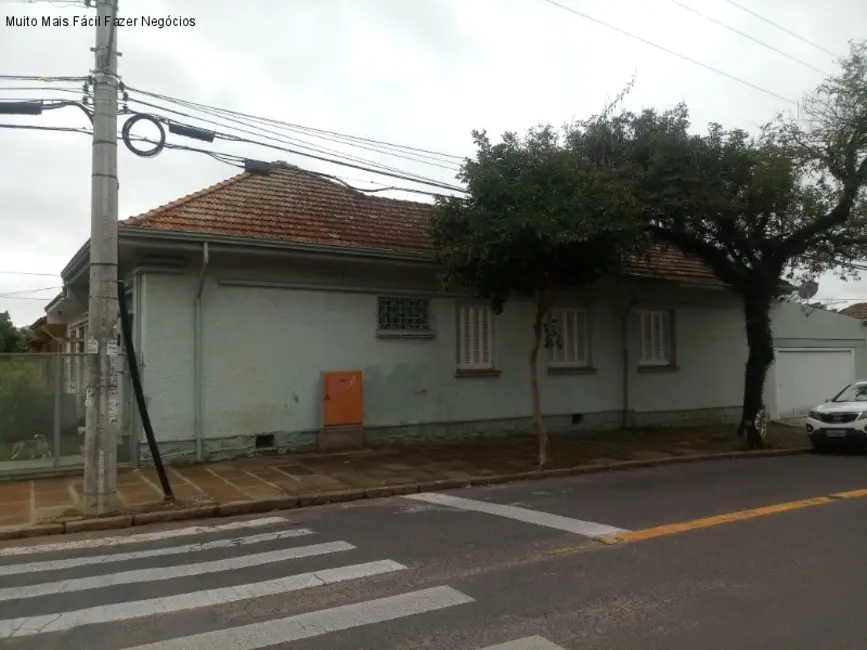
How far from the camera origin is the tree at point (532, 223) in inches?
440

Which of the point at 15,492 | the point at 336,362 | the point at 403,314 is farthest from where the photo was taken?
the point at 403,314

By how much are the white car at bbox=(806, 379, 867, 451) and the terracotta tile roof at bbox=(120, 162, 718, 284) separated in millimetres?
4867

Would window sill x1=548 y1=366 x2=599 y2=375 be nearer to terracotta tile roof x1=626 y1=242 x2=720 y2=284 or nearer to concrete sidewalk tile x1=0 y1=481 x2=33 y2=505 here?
terracotta tile roof x1=626 y1=242 x2=720 y2=284

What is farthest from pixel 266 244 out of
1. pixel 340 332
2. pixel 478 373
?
pixel 478 373

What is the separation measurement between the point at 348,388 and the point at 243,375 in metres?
1.91

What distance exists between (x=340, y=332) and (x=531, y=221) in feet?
14.7

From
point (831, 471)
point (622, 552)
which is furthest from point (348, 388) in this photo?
point (831, 471)

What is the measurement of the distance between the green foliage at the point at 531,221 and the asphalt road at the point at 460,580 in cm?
408

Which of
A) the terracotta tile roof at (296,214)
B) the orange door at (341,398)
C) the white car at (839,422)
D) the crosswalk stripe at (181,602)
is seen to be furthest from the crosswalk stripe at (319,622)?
the white car at (839,422)

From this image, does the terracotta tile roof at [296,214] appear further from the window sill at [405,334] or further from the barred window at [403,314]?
the window sill at [405,334]

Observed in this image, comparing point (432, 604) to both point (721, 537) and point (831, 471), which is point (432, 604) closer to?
point (721, 537)

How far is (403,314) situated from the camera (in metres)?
14.5

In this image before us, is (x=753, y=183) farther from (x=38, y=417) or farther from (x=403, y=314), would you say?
(x=38, y=417)

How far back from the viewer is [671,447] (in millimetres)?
14859
